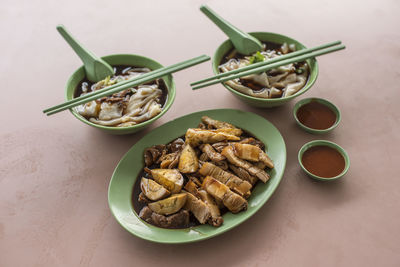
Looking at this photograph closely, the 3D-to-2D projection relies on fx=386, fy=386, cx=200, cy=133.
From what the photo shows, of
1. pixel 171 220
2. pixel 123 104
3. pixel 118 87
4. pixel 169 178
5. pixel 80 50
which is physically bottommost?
pixel 171 220

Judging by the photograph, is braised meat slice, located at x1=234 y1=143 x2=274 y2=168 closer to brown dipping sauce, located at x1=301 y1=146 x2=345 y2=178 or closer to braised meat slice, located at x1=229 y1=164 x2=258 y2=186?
braised meat slice, located at x1=229 y1=164 x2=258 y2=186

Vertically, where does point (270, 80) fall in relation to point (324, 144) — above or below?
above

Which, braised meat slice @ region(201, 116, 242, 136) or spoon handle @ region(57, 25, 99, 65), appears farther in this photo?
spoon handle @ region(57, 25, 99, 65)

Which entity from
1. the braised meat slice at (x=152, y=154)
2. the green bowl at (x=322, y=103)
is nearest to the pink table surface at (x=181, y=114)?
the green bowl at (x=322, y=103)

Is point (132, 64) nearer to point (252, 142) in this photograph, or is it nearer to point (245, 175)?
point (252, 142)

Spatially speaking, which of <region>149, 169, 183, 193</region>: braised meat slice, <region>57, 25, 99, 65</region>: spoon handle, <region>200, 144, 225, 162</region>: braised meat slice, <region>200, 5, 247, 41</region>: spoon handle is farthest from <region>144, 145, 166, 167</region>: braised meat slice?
<region>200, 5, 247, 41</region>: spoon handle

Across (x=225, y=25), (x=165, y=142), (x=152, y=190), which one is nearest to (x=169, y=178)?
(x=152, y=190)
